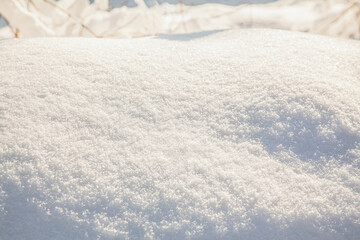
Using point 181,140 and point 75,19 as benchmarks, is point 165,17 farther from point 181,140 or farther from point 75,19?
point 181,140

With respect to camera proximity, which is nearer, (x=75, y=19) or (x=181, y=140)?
(x=181, y=140)

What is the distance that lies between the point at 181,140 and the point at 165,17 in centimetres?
85

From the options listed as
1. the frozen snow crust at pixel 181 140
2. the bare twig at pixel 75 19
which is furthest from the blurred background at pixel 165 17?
the frozen snow crust at pixel 181 140

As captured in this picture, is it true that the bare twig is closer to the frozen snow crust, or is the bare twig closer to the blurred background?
the blurred background

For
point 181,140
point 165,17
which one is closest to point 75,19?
point 165,17

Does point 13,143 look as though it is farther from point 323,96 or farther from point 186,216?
point 323,96

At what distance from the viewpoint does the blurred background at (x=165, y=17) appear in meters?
1.19

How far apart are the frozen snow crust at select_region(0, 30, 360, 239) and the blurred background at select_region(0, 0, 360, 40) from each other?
0.32m

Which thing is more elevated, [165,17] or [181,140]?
[165,17]

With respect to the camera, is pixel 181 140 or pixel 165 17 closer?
pixel 181 140

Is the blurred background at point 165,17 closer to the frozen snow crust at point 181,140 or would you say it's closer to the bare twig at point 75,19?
the bare twig at point 75,19

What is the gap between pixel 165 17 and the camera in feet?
4.22

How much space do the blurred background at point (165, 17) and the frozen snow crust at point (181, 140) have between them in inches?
12.7

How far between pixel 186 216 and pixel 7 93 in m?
0.60
